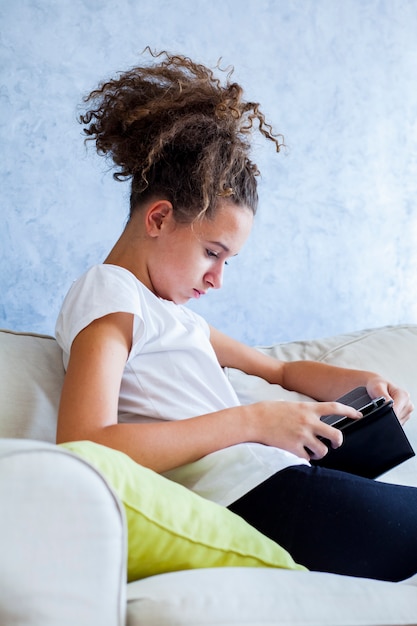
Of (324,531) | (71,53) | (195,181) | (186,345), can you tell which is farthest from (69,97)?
(324,531)

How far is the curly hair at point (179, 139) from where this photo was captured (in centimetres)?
126

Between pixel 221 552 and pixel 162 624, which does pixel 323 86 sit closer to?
pixel 221 552

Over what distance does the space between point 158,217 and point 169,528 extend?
621mm

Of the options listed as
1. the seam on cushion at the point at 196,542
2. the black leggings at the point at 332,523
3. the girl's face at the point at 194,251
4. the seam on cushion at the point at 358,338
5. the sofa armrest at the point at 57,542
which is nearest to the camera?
the sofa armrest at the point at 57,542

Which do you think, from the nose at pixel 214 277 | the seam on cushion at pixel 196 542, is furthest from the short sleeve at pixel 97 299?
the seam on cushion at pixel 196 542

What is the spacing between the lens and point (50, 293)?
183 cm

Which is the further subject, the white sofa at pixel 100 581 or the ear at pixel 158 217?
the ear at pixel 158 217

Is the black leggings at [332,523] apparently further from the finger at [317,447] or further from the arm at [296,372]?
the arm at [296,372]

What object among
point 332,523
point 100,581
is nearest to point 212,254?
point 332,523

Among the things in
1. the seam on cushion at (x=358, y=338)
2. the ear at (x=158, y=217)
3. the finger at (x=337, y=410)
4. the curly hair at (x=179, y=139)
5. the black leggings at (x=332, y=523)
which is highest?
the curly hair at (x=179, y=139)

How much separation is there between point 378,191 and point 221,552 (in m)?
1.87

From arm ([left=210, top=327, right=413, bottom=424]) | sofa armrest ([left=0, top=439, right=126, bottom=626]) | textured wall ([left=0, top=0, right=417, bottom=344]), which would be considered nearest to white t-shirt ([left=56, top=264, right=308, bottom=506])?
arm ([left=210, top=327, right=413, bottom=424])

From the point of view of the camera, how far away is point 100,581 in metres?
0.64

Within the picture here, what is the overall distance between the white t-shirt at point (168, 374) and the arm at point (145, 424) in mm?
18
